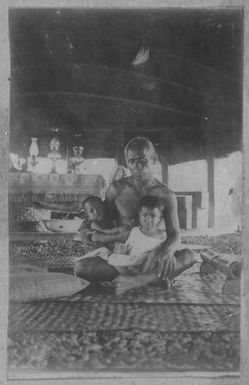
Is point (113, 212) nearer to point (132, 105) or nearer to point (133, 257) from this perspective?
point (133, 257)

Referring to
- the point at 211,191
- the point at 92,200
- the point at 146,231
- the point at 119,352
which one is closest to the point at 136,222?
the point at 146,231

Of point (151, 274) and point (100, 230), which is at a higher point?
point (100, 230)

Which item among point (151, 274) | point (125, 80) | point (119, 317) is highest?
point (125, 80)

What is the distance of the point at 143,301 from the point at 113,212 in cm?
29

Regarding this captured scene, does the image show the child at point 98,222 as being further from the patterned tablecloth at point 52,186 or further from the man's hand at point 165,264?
the man's hand at point 165,264

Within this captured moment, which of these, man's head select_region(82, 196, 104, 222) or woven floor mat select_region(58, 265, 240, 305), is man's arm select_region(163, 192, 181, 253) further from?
man's head select_region(82, 196, 104, 222)

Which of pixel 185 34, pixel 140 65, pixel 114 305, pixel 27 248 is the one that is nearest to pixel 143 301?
pixel 114 305

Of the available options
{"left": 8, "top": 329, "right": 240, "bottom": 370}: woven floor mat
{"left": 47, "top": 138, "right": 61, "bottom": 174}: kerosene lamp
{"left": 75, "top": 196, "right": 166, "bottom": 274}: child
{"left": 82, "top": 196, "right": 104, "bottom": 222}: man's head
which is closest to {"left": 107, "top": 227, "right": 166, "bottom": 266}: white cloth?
{"left": 75, "top": 196, "right": 166, "bottom": 274}: child

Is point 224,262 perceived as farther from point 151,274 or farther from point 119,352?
point 119,352

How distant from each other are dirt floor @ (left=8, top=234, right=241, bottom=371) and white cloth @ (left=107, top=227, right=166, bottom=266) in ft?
0.30

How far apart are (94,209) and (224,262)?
44 cm

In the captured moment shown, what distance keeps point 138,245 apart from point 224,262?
0.28 metres

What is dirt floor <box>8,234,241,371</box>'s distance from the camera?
56.4 inches

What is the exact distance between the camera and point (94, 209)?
1500mm
